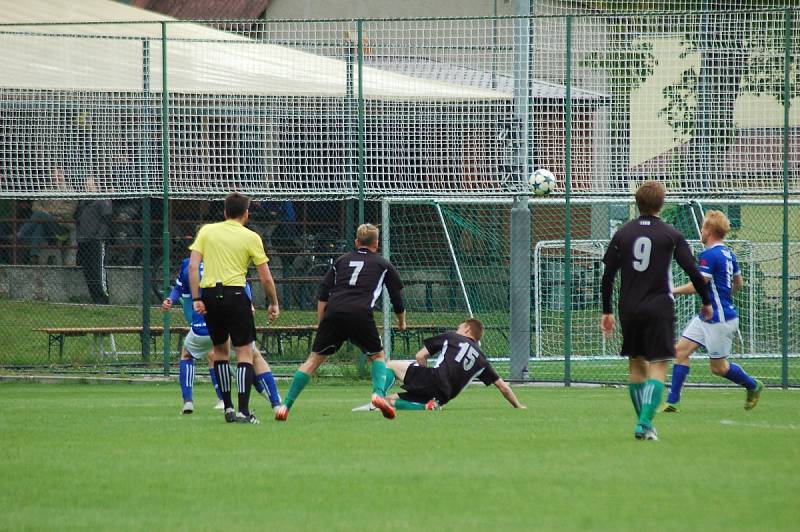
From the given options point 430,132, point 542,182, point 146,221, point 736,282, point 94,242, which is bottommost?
point 736,282

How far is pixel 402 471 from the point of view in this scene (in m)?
8.24

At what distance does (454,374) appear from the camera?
12805 mm

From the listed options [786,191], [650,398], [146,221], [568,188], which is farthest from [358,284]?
[786,191]

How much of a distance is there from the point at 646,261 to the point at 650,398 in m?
1.03

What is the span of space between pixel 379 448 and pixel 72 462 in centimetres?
218

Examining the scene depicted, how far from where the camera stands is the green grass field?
6609 mm

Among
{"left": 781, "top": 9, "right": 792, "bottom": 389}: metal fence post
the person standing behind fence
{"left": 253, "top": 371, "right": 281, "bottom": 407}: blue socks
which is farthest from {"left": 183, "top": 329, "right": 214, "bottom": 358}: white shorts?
the person standing behind fence

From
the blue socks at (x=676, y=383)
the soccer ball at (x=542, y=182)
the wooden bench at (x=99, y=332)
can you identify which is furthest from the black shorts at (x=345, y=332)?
the wooden bench at (x=99, y=332)

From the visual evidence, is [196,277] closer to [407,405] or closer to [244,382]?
[244,382]

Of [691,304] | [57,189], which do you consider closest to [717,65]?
[691,304]

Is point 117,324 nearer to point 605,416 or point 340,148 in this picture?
point 340,148

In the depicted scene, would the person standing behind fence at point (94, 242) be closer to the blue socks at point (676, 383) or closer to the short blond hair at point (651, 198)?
the blue socks at point (676, 383)

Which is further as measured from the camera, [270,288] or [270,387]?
[270,387]

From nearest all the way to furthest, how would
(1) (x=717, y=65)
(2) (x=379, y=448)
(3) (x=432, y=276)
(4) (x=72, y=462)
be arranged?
(4) (x=72, y=462) → (2) (x=379, y=448) → (1) (x=717, y=65) → (3) (x=432, y=276)
